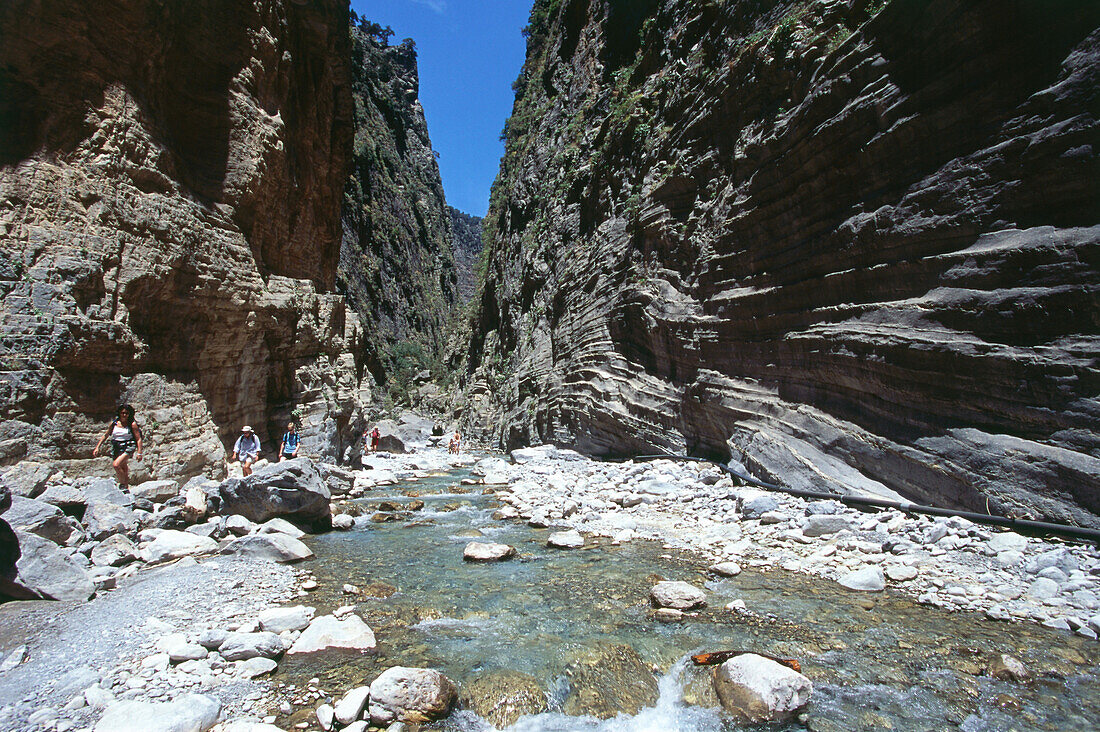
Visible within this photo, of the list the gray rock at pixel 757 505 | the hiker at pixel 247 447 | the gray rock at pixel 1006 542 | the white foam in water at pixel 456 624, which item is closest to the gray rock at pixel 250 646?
the white foam in water at pixel 456 624

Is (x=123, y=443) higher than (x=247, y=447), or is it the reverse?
(x=123, y=443)

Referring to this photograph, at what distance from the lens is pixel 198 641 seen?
402 centimetres

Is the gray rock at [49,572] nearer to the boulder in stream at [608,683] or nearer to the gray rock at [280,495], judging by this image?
the gray rock at [280,495]

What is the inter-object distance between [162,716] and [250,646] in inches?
39.4

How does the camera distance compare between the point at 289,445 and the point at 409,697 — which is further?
the point at 289,445

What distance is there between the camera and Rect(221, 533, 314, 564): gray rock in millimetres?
6457

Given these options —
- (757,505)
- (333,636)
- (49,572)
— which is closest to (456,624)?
(333,636)

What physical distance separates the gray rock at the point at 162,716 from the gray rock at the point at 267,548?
11.1 feet

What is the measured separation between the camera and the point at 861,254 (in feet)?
26.6

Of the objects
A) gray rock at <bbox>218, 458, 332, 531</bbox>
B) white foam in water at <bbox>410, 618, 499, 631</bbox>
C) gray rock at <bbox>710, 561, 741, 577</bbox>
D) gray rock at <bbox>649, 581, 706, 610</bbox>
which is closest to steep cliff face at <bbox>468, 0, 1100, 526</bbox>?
gray rock at <bbox>710, 561, 741, 577</bbox>

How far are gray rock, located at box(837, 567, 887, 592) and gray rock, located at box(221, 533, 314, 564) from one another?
624 centimetres

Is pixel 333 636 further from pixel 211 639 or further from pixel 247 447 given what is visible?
pixel 247 447

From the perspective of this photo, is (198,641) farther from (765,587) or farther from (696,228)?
(696,228)

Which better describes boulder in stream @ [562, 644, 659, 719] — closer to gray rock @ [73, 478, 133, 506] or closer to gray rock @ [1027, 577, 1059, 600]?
gray rock @ [1027, 577, 1059, 600]
